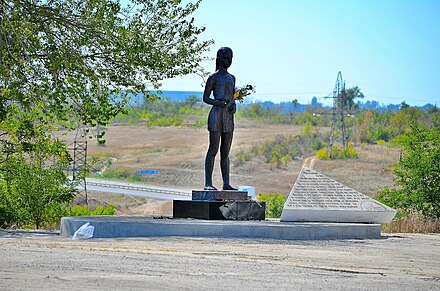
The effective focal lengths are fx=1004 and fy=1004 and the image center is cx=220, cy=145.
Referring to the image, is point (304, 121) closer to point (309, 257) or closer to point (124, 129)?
point (124, 129)

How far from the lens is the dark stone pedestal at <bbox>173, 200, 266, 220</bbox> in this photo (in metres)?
19.2

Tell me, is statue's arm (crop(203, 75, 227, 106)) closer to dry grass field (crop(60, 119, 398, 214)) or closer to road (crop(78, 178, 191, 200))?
dry grass field (crop(60, 119, 398, 214))

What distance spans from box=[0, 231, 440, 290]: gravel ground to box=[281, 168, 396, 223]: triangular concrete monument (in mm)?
3037

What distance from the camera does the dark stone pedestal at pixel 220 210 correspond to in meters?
19.2

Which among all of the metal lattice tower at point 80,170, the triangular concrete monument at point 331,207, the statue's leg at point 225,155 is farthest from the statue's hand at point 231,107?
the metal lattice tower at point 80,170

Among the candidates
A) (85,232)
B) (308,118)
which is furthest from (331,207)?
(308,118)

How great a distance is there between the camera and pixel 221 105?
19.8 metres

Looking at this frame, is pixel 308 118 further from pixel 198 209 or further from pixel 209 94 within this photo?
pixel 198 209

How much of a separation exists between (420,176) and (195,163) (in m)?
55.9

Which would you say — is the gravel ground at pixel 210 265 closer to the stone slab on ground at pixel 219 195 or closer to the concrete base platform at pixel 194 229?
the concrete base platform at pixel 194 229

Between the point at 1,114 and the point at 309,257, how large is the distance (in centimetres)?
1024

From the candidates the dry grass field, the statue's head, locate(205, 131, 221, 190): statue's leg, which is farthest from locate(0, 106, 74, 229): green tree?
the dry grass field

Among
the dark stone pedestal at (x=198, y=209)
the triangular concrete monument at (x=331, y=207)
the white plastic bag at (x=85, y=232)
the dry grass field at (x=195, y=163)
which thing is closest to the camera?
the white plastic bag at (x=85, y=232)

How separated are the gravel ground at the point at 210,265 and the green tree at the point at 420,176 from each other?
9.99 metres
